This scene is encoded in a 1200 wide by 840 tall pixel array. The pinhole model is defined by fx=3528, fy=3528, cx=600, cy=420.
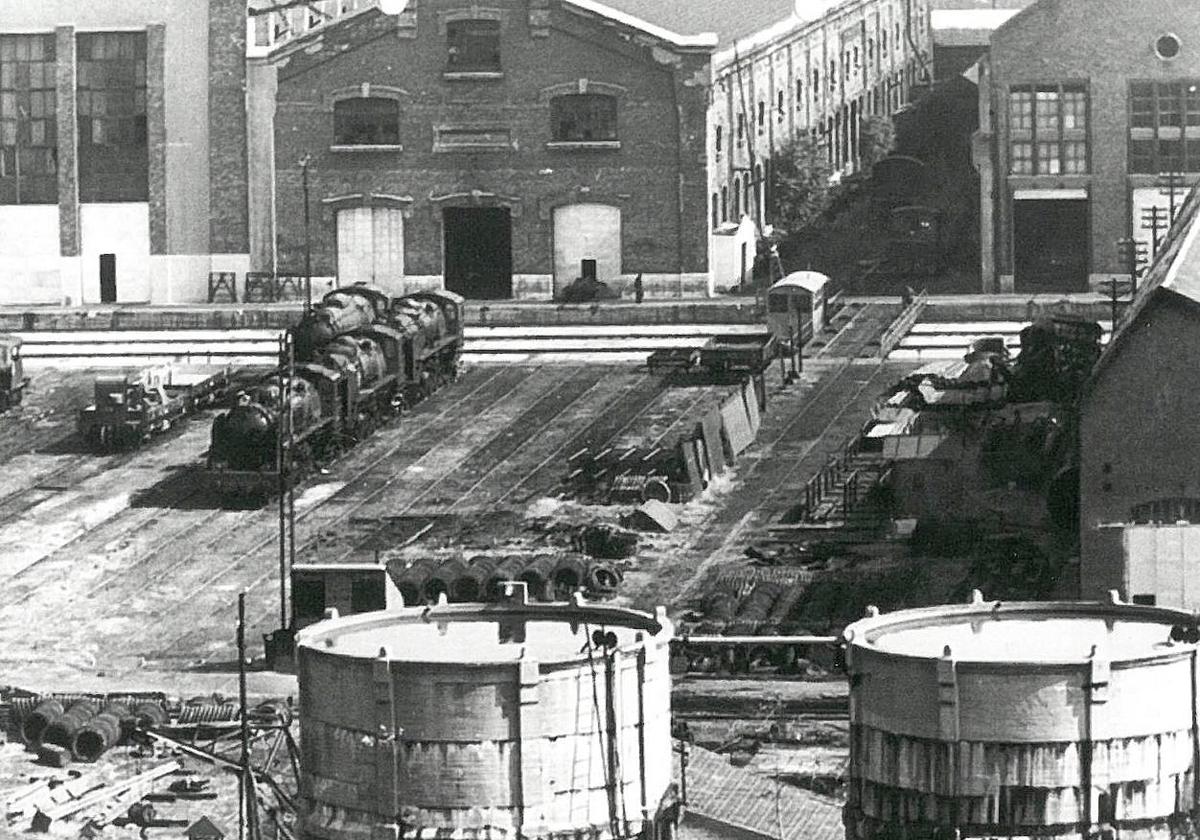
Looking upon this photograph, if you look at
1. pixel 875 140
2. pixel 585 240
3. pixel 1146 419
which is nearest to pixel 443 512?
pixel 1146 419

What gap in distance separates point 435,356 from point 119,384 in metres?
8.71

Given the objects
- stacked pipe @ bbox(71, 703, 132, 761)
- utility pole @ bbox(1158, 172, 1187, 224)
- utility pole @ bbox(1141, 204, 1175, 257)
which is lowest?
stacked pipe @ bbox(71, 703, 132, 761)

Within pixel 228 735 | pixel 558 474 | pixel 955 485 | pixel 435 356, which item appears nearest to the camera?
pixel 228 735

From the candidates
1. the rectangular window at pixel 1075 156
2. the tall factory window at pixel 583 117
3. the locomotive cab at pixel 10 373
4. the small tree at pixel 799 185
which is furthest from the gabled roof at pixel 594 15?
the locomotive cab at pixel 10 373

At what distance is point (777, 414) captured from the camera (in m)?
80.1

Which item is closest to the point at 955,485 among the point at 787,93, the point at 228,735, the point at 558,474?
the point at 558,474

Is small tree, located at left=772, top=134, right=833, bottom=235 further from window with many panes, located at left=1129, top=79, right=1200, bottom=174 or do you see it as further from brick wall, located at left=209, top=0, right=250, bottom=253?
brick wall, located at left=209, top=0, right=250, bottom=253

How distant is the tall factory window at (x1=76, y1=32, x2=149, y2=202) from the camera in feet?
324

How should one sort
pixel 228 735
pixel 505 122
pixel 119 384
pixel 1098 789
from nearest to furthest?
1. pixel 1098 789
2. pixel 228 735
3. pixel 119 384
4. pixel 505 122

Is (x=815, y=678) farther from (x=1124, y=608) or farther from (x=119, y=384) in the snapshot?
(x=119, y=384)

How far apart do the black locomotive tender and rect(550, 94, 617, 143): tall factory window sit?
1012 cm

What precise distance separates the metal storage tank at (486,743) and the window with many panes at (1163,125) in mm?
55491

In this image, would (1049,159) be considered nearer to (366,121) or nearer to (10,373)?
(366,121)

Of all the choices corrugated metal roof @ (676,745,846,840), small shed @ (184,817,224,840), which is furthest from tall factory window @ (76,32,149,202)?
small shed @ (184,817,224,840)
